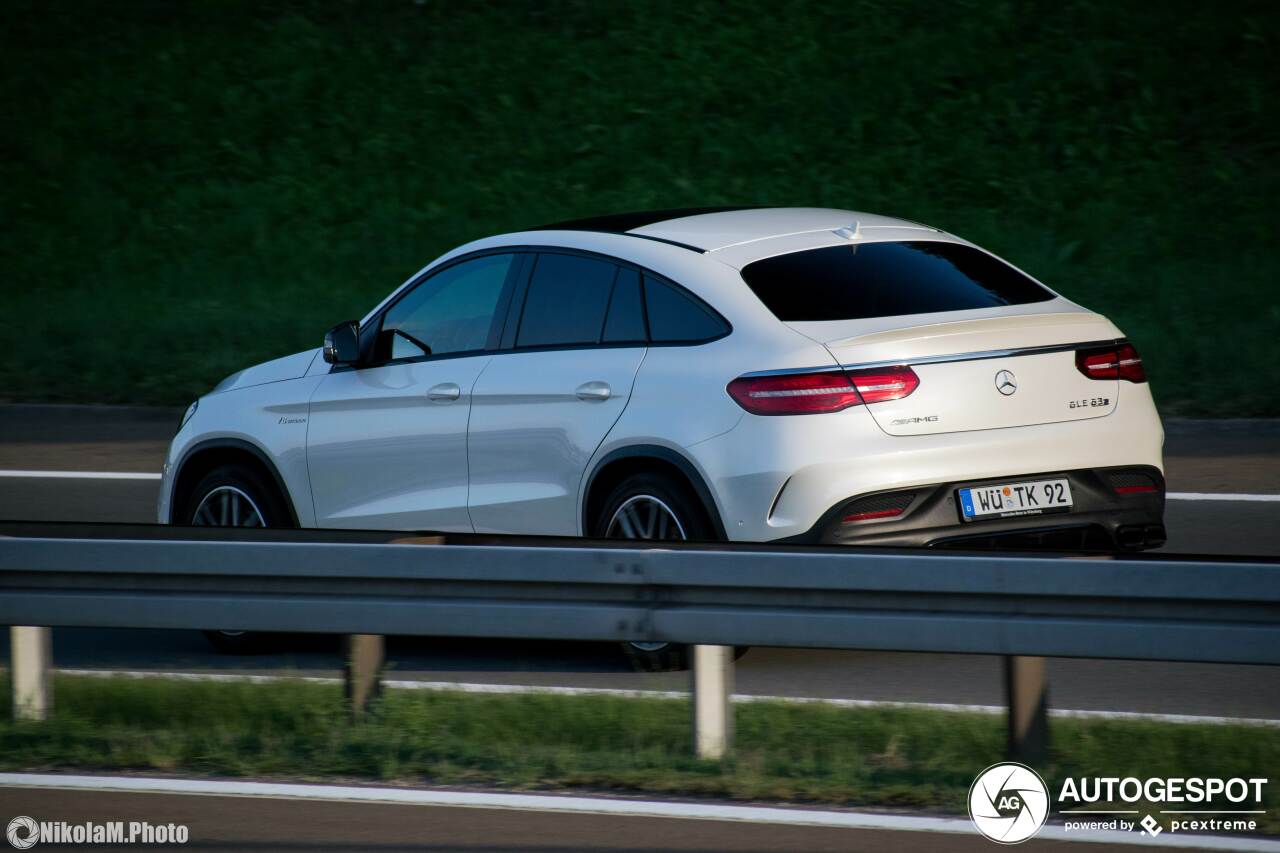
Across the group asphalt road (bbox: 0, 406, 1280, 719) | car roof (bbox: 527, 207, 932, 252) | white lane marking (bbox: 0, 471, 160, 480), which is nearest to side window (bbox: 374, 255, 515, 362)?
car roof (bbox: 527, 207, 932, 252)

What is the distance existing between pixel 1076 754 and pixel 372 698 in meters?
2.38

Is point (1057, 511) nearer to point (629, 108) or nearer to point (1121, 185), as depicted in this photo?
point (1121, 185)

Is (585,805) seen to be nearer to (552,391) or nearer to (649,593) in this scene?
(649,593)

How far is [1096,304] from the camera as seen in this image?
51.9 ft

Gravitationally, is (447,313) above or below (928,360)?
above

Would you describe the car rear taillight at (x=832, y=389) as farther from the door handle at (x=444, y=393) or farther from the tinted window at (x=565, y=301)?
the door handle at (x=444, y=393)

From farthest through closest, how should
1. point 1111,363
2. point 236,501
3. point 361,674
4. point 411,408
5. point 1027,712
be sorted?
point 236,501 → point 411,408 → point 1111,363 → point 361,674 → point 1027,712

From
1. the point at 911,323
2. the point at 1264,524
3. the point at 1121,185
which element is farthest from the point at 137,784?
the point at 1121,185

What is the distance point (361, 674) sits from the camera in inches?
→ 256

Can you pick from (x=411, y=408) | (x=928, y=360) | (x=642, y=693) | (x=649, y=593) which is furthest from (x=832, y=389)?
(x=411, y=408)

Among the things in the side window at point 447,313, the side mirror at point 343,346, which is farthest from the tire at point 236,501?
the side window at point 447,313

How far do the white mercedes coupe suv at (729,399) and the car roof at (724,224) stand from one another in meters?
0.02

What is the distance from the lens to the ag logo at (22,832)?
5254mm

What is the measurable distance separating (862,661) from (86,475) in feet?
21.8
